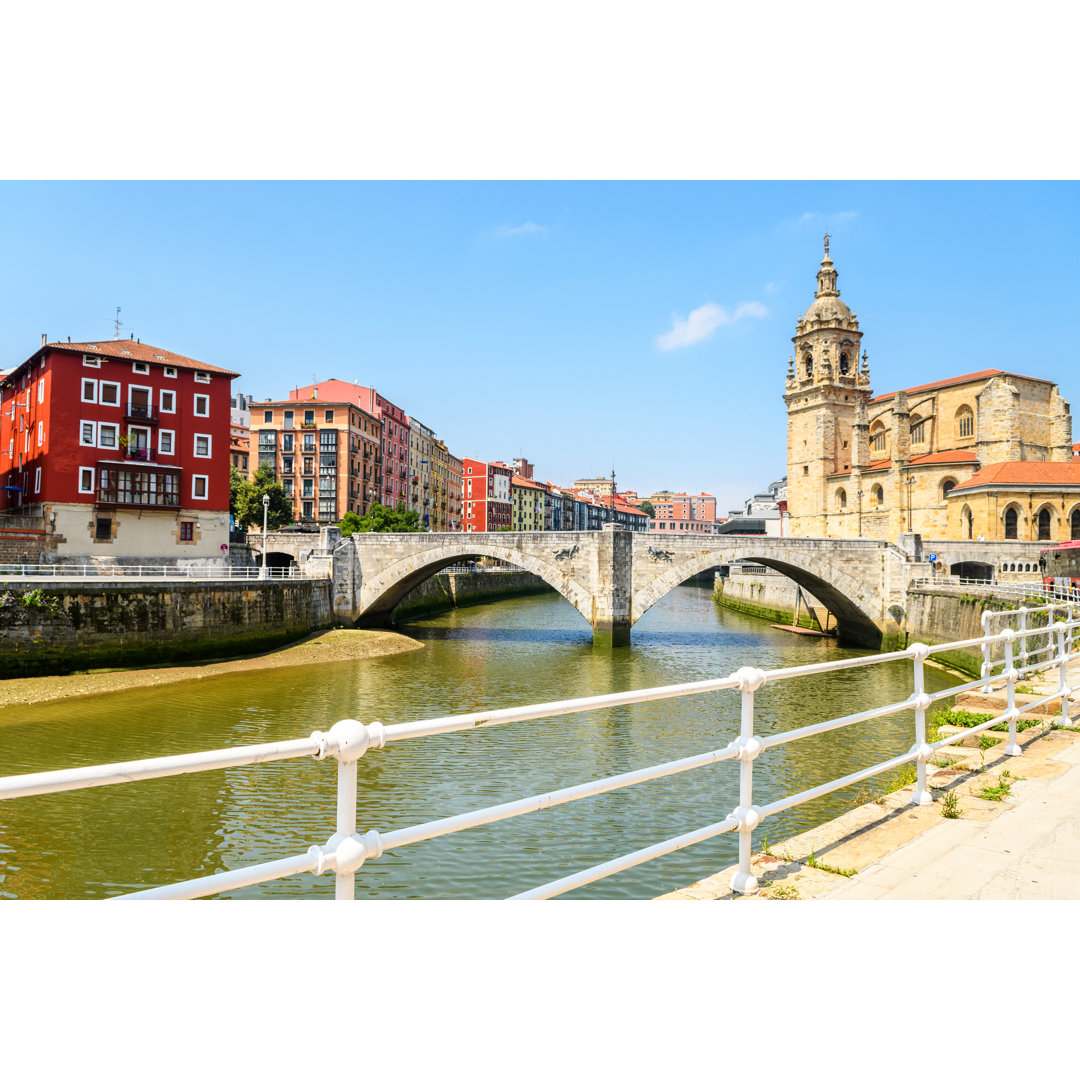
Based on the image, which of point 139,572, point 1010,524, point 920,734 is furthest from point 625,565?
point 920,734

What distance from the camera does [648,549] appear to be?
1275 inches

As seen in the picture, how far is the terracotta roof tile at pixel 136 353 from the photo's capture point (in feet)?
103

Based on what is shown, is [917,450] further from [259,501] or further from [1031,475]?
[259,501]

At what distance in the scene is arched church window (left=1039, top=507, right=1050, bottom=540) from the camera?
39.4 metres

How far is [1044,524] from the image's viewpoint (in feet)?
130

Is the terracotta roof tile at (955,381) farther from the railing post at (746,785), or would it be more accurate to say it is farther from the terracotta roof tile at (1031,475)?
→ the railing post at (746,785)

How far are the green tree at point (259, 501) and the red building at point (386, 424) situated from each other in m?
8.62

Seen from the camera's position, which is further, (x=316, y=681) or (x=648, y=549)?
(x=648, y=549)

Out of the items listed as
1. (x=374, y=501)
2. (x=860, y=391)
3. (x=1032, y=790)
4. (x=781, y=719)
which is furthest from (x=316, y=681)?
(x=860, y=391)

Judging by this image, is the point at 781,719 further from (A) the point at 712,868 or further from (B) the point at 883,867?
(B) the point at 883,867

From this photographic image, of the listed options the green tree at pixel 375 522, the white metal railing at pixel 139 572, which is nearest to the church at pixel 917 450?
the green tree at pixel 375 522

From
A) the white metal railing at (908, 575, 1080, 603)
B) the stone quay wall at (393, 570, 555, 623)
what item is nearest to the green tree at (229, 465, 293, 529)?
the stone quay wall at (393, 570, 555, 623)

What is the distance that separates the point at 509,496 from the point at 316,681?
7511 cm

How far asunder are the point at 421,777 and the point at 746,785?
980 centimetres
